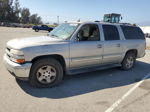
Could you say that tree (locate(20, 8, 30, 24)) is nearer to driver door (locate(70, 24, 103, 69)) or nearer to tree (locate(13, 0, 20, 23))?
tree (locate(13, 0, 20, 23))

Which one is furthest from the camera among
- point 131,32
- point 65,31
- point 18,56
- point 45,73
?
point 131,32

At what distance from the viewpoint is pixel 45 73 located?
4.70 metres

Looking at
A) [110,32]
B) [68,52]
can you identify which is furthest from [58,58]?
[110,32]

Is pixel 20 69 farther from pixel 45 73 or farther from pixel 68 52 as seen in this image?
pixel 68 52

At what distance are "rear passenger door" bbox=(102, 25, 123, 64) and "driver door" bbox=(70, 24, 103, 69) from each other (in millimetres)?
302

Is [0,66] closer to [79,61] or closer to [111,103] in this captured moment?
[79,61]

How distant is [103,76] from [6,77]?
339 cm

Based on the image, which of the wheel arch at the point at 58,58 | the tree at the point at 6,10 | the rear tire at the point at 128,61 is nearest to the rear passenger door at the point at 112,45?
the rear tire at the point at 128,61

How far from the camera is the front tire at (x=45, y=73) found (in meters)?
4.51

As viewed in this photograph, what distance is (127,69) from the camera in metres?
7.12

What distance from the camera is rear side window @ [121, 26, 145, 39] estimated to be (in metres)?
6.77

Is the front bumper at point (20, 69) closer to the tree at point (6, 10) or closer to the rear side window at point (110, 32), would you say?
the rear side window at point (110, 32)

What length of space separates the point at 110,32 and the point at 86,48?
4.72ft

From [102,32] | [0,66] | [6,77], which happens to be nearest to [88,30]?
[102,32]
